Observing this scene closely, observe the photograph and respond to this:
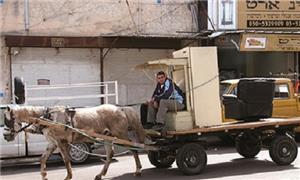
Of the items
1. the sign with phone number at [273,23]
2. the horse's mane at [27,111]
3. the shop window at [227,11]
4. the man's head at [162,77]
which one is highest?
the shop window at [227,11]

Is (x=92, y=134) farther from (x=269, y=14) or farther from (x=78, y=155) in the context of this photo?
(x=269, y=14)

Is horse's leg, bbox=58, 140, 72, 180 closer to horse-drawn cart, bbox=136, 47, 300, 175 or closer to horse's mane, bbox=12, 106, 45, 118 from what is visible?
horse's mane, bbox=12, 106, 45, 118

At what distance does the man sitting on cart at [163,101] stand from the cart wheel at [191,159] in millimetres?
671

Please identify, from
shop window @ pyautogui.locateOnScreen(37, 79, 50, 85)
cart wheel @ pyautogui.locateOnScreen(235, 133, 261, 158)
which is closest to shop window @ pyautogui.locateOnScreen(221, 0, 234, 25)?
shop window @ pyautogui.locateOnScreen(37, 79, 50, 85)

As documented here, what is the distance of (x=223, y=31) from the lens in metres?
18.3

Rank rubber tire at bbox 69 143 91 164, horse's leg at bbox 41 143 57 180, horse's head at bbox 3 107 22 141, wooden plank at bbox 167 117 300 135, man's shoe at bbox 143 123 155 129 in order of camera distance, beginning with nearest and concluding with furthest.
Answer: horse's head at bbox 3 107 22 141
horse's leg at bbox 41 143 57 180
wooden plank at bbox 167 117 300 135
man's shoe at bbox 143 123 155 129
rubber tire at bbox 69 143 91 164

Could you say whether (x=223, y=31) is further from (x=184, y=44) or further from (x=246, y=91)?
(x=246, y=91)

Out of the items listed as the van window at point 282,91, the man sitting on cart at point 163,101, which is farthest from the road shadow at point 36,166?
the van window at point 282,91

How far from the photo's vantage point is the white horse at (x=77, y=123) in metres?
9.67

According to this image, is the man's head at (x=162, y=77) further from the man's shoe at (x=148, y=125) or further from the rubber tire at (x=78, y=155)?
the rubber tire at (x=78, y=155)

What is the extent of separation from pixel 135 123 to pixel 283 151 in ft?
11.0

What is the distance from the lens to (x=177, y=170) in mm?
11344

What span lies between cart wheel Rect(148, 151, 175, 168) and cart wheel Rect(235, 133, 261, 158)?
5.98ft

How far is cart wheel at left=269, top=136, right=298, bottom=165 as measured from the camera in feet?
38.0
